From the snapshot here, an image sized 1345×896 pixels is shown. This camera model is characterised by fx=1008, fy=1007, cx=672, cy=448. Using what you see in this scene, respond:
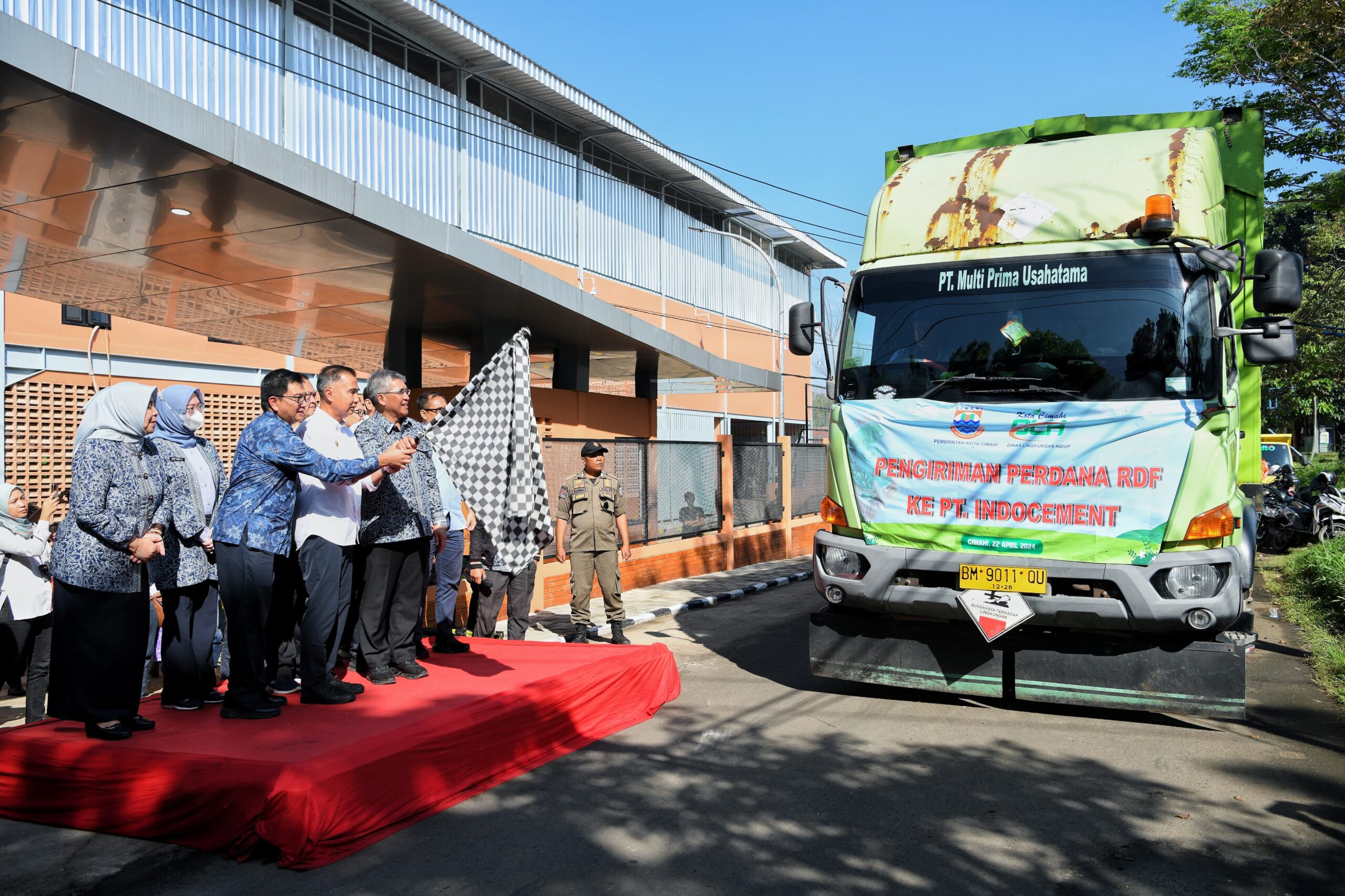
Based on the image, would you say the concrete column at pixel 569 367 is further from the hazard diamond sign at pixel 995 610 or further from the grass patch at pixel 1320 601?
the grass patch at pixel 1320 601

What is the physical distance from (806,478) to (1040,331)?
14.0 m

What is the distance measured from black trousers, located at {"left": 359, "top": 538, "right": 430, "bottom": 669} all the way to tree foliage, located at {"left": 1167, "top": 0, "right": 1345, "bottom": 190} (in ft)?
31.4

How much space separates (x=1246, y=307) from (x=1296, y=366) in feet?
70.7

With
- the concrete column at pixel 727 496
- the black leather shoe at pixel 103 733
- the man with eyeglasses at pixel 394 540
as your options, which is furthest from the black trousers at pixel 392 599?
the concrete column at pixel 727 496

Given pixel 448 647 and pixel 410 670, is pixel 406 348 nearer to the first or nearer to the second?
pixel 448 647

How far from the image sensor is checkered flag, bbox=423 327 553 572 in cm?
693

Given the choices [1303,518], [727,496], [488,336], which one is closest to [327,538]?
[488,336]

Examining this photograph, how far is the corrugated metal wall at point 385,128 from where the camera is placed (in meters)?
14.0

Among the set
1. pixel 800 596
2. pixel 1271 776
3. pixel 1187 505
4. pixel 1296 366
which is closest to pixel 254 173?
pixel 1187 505

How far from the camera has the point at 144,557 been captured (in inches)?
191

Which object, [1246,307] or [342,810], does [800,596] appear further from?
[342,810]

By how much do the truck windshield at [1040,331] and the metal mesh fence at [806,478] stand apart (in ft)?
39.9

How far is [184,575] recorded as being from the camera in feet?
17.7

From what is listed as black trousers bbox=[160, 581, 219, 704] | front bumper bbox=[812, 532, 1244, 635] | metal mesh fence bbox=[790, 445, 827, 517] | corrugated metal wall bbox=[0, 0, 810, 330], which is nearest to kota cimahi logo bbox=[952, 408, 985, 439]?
front bumper bbox=[812, 532, 1244, 635]
